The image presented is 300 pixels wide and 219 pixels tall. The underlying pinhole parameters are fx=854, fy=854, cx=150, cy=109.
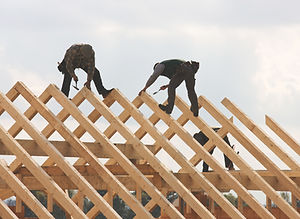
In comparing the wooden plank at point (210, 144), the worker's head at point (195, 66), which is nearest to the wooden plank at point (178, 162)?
the worker's head at point (195, 66)

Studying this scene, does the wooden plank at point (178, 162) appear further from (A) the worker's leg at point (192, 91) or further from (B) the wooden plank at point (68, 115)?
(A) the worker's leg at point (192, 91)

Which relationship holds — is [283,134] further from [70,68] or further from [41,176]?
[41,176]

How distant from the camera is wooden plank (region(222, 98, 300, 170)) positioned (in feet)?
50.6

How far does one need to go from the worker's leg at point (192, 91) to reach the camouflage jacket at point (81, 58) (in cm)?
169

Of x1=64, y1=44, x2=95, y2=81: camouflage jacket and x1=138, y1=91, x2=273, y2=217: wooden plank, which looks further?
x1=64, y1=44, x2=95, y2=81: camouflage jacket

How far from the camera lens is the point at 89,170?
14.0 metres

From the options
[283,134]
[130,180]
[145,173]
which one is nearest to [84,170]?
[130,180]

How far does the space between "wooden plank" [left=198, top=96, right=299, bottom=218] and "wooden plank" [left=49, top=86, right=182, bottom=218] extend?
6.45 feet

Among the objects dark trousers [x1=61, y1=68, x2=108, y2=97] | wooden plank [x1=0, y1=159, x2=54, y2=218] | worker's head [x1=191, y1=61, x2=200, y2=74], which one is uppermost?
worker's head [x1=191, y1=61, x2=200, y2=74]

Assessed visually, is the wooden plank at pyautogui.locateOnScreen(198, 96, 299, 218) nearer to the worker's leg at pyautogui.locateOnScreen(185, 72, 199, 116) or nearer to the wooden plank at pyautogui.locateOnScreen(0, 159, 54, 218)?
the worker's leg at pyautogui.locateOnScreen(185, 72, 199, 116)

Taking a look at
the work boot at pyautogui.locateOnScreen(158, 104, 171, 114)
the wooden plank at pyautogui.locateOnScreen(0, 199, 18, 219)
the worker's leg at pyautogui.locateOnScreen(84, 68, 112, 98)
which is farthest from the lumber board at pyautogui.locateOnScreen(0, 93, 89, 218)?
the work boot at pyautogui.locateOnScreen(158, 104, 171, 114)

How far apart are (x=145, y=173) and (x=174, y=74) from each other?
1746 millimetres

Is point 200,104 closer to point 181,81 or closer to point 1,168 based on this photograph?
point 181,81

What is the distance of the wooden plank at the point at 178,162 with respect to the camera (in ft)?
39.5
